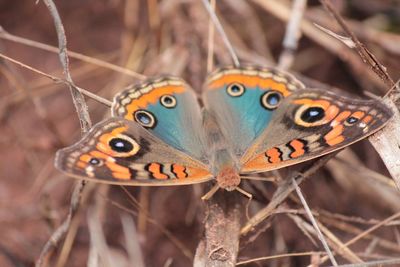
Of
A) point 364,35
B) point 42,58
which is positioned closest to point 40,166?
point 42,58

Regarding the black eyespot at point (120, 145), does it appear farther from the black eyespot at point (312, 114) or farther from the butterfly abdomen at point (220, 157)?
the black eyespot at point (312, 114)

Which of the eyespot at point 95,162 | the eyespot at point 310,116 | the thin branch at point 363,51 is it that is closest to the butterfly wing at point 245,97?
the eyespot at point 310,116

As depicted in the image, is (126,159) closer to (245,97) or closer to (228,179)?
(228,179)

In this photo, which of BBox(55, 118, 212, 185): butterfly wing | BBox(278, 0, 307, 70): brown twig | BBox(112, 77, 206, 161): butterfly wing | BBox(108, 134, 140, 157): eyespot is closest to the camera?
BBox(55, 118, 212, 185): butterfly wing

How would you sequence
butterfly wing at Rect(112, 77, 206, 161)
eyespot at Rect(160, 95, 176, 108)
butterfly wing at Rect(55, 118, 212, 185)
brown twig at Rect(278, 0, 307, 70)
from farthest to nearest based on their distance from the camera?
1. brown twig at Rect(278, 0, 307, 70)
2. eyespot at Rect(160, 95, 176, 108)
3. butterfly wing at Rect(112, 77, 206, 161)
4. butterfly wing at Rect(55, 118, 212, 185)

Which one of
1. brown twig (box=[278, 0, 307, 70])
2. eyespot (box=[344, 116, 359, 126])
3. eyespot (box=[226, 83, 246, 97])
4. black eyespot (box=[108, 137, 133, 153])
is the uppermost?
brown twig (box=[278, 0, 307, 70])

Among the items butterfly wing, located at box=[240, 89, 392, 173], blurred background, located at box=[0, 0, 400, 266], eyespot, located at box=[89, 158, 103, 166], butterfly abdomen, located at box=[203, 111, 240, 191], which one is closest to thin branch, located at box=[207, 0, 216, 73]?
blurred background, located at box=[0, 0, 400, 266]

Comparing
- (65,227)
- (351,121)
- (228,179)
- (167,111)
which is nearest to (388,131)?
(351,121)

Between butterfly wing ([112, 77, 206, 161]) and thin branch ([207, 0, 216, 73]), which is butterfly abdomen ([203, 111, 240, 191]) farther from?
thin branch ([207, 0, 216, 73])
